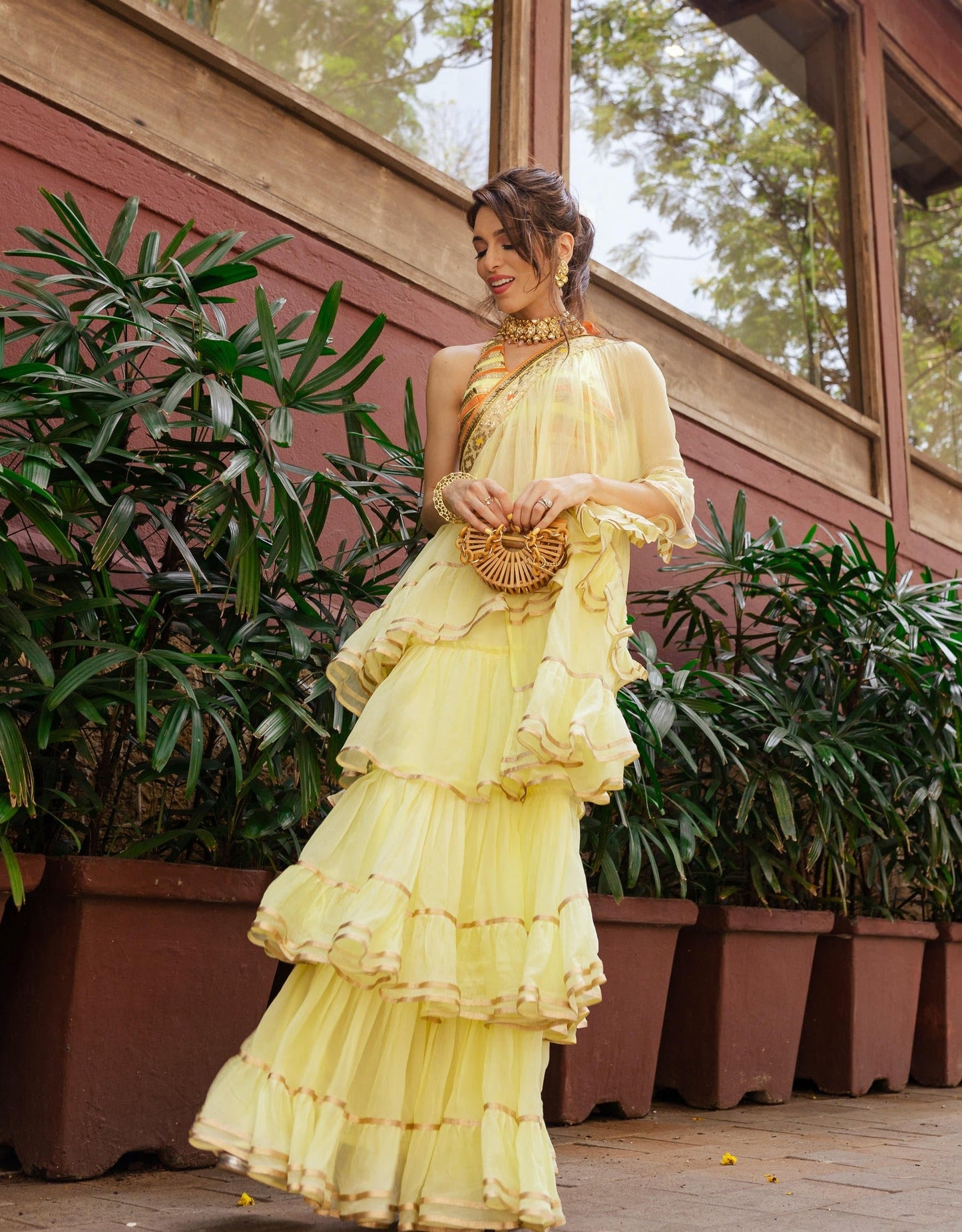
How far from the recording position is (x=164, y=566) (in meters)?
2.34

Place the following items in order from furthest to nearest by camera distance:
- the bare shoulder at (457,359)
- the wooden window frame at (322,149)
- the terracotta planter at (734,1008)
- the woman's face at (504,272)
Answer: the terracotta planter at (734,1008), the wooden window frame at (322,149), the bare shoulder at (457,359), the woman's face at (504,272)

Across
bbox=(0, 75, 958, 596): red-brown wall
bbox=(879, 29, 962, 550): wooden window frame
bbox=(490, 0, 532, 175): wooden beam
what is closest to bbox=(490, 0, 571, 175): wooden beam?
bbox=(490, 0, 532, 175): wooden beam

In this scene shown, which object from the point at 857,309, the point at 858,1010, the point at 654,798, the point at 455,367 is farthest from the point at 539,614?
the point at 857,309

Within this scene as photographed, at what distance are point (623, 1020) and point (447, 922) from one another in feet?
4.54

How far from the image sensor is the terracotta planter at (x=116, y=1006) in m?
1.98

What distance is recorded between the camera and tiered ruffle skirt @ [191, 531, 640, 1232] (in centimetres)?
159

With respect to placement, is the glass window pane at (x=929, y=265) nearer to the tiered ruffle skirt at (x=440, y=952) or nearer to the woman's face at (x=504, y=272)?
the woman's face at (x=504, y=272)

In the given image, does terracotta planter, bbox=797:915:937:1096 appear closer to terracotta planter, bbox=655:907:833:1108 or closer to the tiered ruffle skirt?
terracotta planter, bbox=655:907:833:1108

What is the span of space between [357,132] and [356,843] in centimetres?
238

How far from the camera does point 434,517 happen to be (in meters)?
2.02

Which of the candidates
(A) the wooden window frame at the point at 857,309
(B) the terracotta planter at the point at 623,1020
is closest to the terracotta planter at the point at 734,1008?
(B) the terracotta planter at the point at 623,1020

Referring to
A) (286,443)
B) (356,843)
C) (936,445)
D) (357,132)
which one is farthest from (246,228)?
(936,445)

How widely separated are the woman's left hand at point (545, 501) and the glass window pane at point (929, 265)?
16.8ft

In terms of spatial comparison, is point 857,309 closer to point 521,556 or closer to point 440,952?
point 521,556
